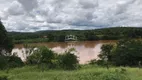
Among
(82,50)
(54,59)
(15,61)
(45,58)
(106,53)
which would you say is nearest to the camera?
(54,59)

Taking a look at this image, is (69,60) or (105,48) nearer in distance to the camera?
(69,60)

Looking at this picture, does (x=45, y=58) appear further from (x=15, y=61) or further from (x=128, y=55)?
(x=128, y=55)

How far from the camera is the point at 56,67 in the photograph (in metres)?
24.6

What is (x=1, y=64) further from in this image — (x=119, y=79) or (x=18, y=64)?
(x=119, y=79)

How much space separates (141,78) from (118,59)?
16.9m

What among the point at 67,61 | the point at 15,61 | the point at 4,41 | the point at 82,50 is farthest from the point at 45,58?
the point at 82,50

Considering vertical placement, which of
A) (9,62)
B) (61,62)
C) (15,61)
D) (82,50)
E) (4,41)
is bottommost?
(82,50)

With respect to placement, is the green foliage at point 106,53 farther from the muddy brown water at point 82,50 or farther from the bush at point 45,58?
the bush at point 45,58

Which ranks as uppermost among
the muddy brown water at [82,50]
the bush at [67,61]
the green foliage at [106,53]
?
the bush at [67,61]

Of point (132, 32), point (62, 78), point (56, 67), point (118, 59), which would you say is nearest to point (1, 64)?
point (56, 67)

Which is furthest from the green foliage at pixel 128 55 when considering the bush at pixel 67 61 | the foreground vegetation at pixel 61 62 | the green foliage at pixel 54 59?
the bush at pixel 67 61

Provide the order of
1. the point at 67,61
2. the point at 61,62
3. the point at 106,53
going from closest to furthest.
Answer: the point at 67,61, the point at 61,62, the point at 106,53

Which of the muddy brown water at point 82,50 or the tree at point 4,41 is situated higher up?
the tree at point 4,41

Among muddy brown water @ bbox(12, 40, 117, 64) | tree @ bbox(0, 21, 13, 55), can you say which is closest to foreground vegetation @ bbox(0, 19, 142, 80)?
tree @ bbox(0, 21, 13, 55)
